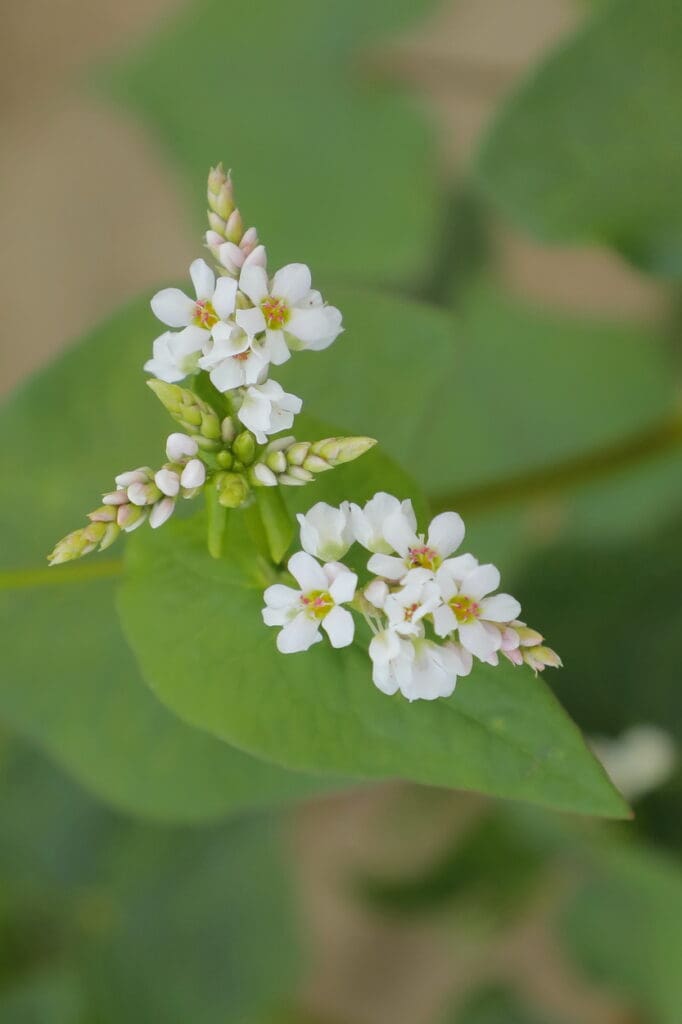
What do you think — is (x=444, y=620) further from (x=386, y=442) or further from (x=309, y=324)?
(x=386, y=442)

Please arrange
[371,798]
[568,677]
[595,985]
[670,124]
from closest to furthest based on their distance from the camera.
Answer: [670,124]
[568,677]
[595,985]
[371,798]

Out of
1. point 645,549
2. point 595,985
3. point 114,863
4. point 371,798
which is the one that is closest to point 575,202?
point 645,549

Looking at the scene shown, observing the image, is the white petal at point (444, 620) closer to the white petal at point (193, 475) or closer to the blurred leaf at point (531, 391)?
the white petal at point (193, 475)

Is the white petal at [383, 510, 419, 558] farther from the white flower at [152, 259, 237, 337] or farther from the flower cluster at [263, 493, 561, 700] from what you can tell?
the white flower at [152, 259, 237, 337]

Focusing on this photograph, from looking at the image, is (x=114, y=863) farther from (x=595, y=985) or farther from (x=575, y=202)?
(x=575, y=202)

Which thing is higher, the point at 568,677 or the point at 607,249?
the point at 607,249

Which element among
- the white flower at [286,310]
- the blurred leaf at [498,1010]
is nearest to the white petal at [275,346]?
the white flower at [286,310]

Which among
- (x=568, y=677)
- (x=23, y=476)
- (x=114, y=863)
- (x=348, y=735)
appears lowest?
(x=114, y=863)
